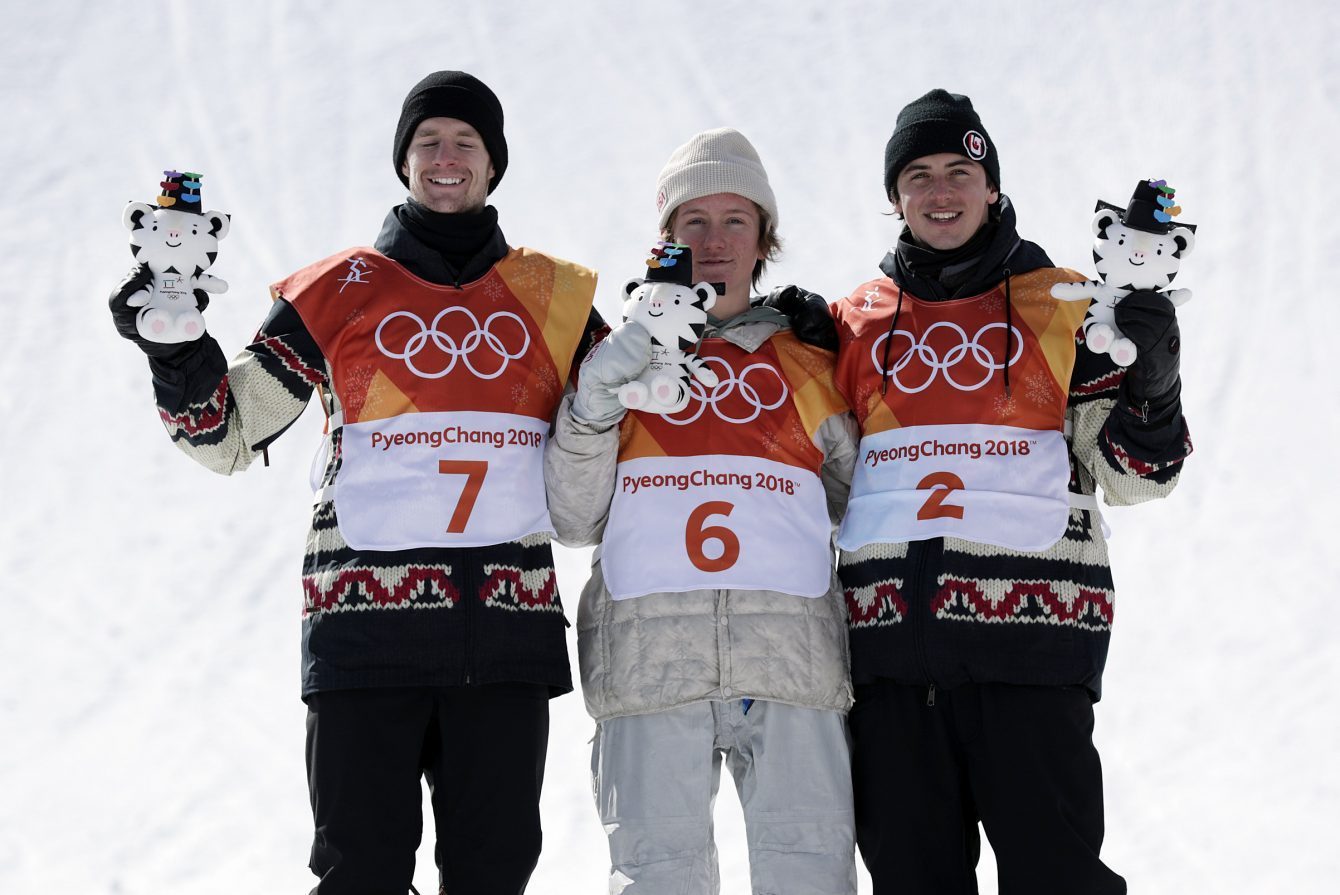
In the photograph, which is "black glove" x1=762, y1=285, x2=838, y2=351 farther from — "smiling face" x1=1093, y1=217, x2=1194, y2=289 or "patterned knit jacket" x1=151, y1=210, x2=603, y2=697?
"patterned knit jacket" x1=151, y1=210, x2=603, y2=697

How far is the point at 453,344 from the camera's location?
2488 millimetres

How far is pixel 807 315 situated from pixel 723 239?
0.66ft

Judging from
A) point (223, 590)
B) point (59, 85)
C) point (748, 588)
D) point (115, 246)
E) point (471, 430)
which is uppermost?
point (59, 85)

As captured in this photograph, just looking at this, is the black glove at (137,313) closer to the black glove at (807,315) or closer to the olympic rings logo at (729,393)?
the olympic rings logo at (729,393)

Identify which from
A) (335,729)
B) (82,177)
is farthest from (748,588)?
(82,177)

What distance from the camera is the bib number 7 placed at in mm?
2395

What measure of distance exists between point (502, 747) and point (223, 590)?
11.1 ft

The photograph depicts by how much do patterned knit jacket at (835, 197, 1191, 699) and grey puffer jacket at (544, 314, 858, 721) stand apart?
0.08m

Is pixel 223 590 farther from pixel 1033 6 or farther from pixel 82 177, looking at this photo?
pixel 1033 6

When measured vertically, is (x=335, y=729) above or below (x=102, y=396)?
below

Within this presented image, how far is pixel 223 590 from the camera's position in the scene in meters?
5.44

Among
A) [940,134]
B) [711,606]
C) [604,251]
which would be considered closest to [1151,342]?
[940,134]

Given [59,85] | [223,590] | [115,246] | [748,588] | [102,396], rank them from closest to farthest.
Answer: [748,588] < [223,590] < [102,396] < [115,246] < [59,85]

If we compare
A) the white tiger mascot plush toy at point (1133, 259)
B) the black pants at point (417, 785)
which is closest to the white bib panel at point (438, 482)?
the black pants at point (417, 785)
